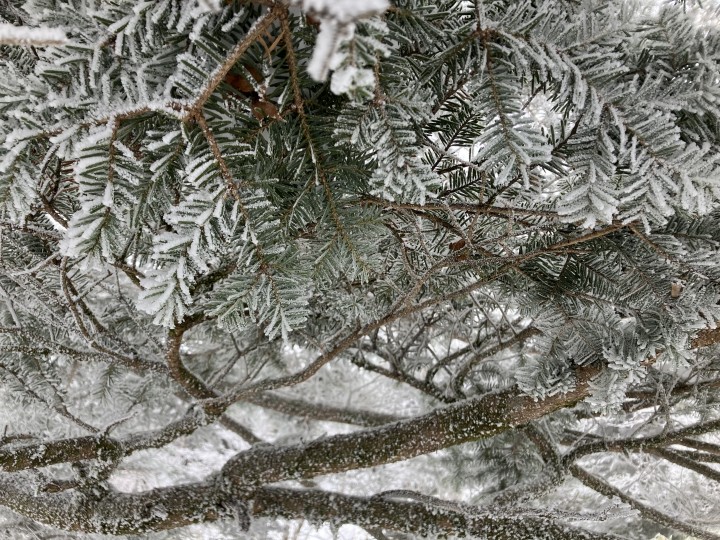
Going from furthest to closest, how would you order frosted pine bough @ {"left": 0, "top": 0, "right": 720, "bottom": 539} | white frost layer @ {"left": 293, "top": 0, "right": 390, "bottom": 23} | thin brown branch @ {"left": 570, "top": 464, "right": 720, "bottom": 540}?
thin brown branch @ {"left": 570, "top": 464, "right": 720, "bottom": 540}, frosted pine bough @ {"left": 0, "top": 0, "right": 720, "bottom": 539}, white frost layer @ {"left": 293, "top": 0, "right": 390, "bottom": 23}

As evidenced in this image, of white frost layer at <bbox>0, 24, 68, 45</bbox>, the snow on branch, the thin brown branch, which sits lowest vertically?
the snow on branch

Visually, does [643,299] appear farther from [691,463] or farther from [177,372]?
[691,463]

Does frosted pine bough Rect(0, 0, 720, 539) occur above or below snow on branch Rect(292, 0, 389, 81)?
above

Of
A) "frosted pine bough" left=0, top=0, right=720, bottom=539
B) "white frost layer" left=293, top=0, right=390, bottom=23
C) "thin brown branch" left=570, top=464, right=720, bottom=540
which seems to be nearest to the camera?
"white frost layer" left=293, top=0, right=390, bottom=23

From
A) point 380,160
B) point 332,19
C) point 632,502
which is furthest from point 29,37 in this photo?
point 632,502

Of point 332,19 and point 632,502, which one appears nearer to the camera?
point 332,19

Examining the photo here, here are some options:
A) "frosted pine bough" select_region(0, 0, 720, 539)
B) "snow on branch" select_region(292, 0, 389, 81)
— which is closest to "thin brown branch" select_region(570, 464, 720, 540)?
"frosted pine bough" select_region(0, 0, 720, 539)

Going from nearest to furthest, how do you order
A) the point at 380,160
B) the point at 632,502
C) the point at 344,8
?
the point at 344,8 < the point at 380,160 < the point at 632,502

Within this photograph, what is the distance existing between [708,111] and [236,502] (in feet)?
4.59

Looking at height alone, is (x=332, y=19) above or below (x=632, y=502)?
below

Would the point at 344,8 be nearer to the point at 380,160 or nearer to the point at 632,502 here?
the point at 380,160

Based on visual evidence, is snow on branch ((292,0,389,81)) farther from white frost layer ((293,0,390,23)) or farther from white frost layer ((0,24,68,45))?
white frost layer ((0,24,68,45))

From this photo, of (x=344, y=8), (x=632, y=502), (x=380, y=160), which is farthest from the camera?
(x=632, y=502)

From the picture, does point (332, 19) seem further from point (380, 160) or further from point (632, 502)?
point (632, 502)
